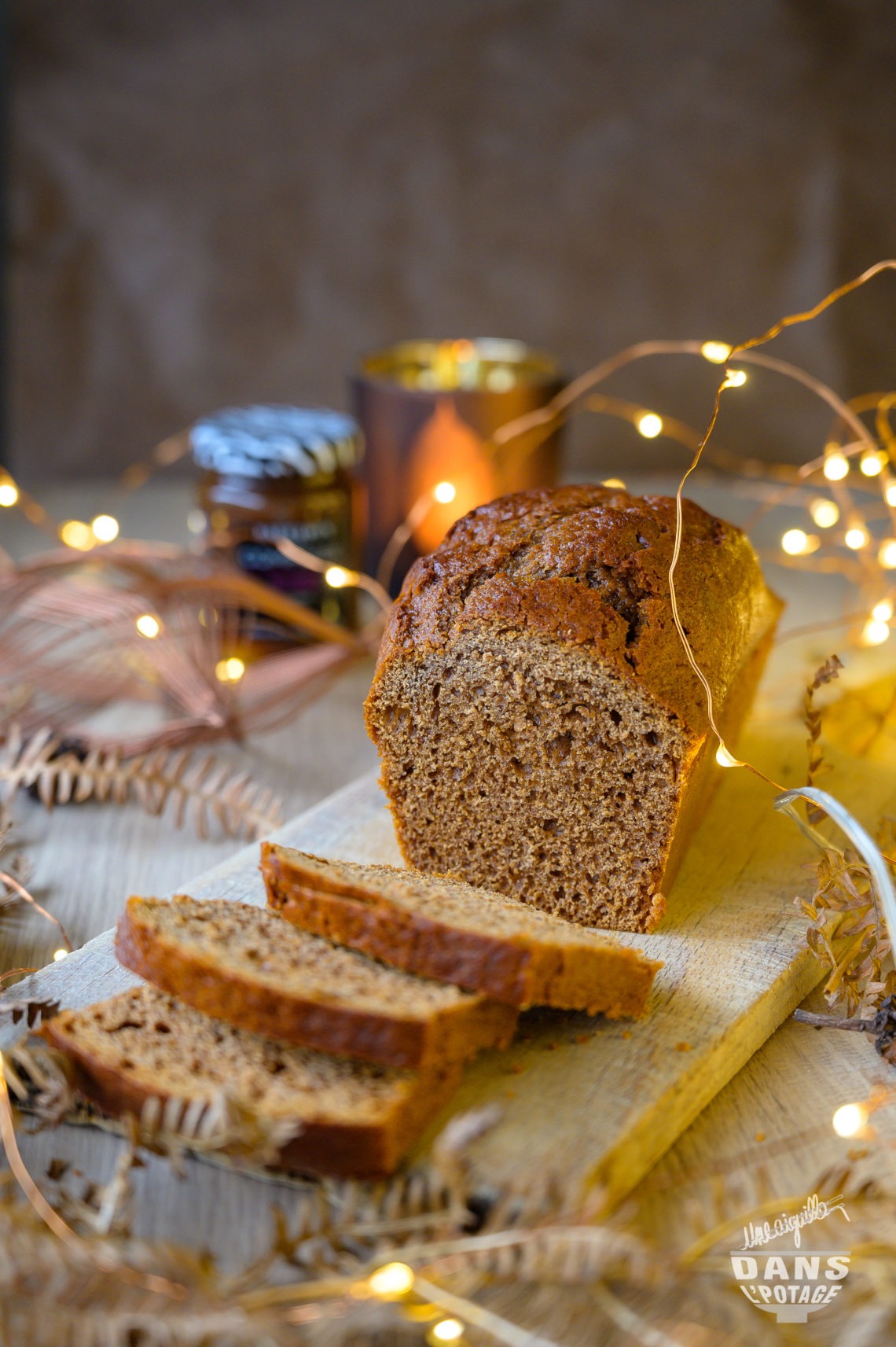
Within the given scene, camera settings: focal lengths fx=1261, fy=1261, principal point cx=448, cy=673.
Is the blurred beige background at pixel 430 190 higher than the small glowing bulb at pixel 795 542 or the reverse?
higher

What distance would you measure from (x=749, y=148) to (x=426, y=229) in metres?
1.23

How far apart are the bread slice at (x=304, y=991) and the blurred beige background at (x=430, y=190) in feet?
11.5

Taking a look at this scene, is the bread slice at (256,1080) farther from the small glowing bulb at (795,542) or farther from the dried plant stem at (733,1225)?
the small glowing bulb at (795,542)

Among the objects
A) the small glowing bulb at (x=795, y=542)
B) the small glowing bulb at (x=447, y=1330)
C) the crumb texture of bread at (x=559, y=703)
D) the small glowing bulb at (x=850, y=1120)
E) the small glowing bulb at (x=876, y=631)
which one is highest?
the small glowing bulb at (x=795, y=542)

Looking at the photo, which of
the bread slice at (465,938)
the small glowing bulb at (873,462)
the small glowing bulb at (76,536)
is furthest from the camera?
the small glowing bulb at (76,536)

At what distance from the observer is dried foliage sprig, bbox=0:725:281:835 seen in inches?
104

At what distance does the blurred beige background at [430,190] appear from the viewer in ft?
14.9

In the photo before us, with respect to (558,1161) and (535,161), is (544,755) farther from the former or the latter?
(535,161)

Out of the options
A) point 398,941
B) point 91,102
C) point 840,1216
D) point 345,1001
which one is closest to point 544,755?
point 398,941

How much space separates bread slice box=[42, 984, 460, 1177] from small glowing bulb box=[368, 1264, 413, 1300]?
172 millimetres

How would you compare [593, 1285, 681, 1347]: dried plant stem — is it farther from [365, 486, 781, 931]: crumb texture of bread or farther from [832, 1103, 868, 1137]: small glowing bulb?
[365, 486, 781, 931]: crumb texture of bread
